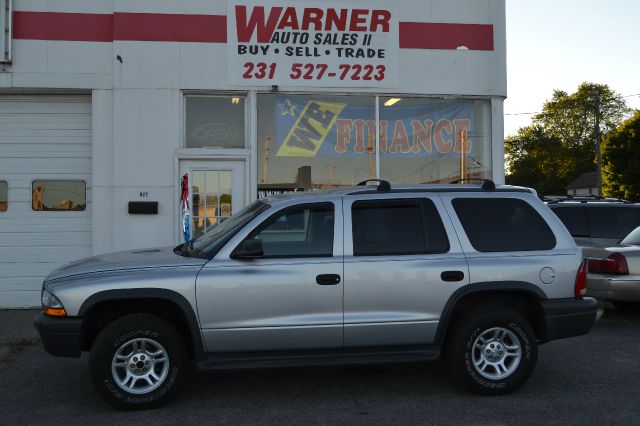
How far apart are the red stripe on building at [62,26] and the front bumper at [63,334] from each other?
20.3ft

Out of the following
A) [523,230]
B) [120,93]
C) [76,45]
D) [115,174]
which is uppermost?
[76,45]

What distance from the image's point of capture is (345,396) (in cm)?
564

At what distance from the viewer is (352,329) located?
539cm

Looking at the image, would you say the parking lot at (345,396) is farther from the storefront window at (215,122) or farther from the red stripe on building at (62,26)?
the red stripe on building at (62,26)

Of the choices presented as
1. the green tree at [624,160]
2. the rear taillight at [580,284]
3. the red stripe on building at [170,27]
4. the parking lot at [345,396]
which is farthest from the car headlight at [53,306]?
the green tree at [624,160]

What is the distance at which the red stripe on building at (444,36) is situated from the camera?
10.7 metres

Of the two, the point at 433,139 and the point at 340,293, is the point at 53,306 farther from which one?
the point at 433,139

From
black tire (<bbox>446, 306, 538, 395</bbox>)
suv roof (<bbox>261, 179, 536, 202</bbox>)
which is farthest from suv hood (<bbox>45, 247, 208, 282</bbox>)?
black tire (<bbox>446, 306, 538, 395</bbox>)

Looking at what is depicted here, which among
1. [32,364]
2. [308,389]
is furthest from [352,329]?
[32,364]

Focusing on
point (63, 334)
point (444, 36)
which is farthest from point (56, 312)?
point (444, 36)

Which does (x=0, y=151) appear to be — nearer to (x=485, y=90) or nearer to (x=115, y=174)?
(x=115, y=174)

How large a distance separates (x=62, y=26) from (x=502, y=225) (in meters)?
7.52

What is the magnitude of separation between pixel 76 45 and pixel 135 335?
6.41 metres

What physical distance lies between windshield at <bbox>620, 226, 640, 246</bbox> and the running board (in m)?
4.64
